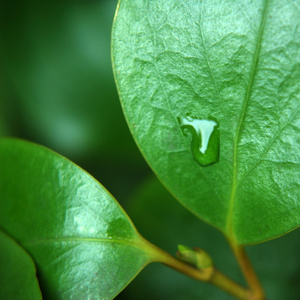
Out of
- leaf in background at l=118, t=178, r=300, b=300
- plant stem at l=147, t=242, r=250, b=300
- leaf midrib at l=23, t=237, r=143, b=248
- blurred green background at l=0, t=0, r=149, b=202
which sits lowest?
leaf in background at l=118, t=178, r=300, b=300

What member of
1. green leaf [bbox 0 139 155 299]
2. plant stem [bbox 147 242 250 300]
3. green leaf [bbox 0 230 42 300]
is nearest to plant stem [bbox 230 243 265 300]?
plant stem [bbox 147 242 250 300]

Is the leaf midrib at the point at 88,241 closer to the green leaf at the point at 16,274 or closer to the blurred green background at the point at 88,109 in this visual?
the green leaf at the point at 16,274

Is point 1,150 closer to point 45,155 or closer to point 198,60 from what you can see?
point 45,155

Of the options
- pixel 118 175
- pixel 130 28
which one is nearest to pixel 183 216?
pixel 118 175

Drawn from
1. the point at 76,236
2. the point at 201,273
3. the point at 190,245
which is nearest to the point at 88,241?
the point at 76,236

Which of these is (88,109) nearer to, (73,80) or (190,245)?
(73,80)

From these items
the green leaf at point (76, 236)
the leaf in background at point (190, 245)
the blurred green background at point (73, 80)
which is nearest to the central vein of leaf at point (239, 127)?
the green leaf at point (76, 236)

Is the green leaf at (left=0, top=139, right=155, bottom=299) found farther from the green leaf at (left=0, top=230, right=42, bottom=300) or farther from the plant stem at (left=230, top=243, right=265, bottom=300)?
the plant stem at (left=230, top=243, right=265, bottom=300)
